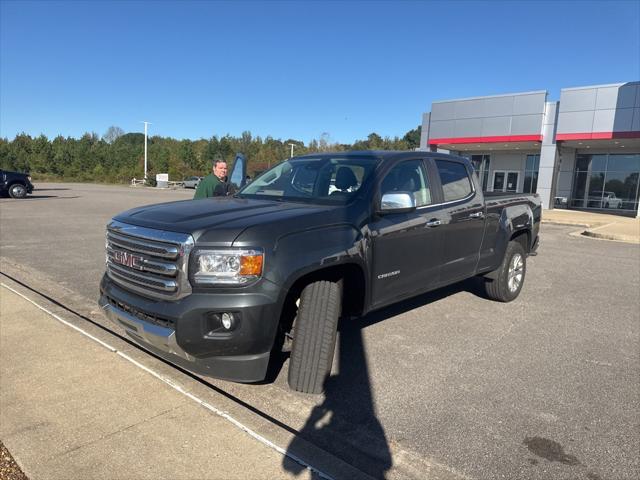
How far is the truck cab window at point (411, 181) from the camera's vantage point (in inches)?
171

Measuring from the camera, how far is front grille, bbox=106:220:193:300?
3.10 m

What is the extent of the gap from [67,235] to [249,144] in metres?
76.5

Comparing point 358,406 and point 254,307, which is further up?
point 254,307

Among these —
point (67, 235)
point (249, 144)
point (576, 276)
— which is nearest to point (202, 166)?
point (249, 144)

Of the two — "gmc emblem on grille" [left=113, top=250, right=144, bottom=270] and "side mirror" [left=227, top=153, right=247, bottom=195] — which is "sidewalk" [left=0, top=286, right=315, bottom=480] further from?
"side mirror" [left=227, top=153, right=247, bottom=195]

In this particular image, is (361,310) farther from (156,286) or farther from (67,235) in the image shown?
(67,235)

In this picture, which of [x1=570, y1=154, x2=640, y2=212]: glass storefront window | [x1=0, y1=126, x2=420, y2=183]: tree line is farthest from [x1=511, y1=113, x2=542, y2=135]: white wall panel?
[x1=0, y1=126, x2=420, y2=183]: tree line

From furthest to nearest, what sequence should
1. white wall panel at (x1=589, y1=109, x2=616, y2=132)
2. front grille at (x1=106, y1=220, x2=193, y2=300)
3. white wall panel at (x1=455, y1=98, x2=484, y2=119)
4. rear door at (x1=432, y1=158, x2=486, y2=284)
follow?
white wall panel at (x1=455, y1=98, x2=484, y2=119) < white wall panel at (x1=589, y1=109, x2=616, y2=132) < rear door at (x1=432, y1=158, x2=486, y2=284) < front grille at (x1=106, y1=220, x2=193, y2=300)

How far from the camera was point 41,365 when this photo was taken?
153 inches

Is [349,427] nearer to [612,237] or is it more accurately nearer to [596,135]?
[612,237]

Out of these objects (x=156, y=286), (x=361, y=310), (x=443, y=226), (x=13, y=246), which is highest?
(x=443, y=226)

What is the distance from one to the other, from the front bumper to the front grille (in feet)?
0.37

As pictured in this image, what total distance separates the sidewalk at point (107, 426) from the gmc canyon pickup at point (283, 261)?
13.3 inches

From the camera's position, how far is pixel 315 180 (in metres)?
4.54
